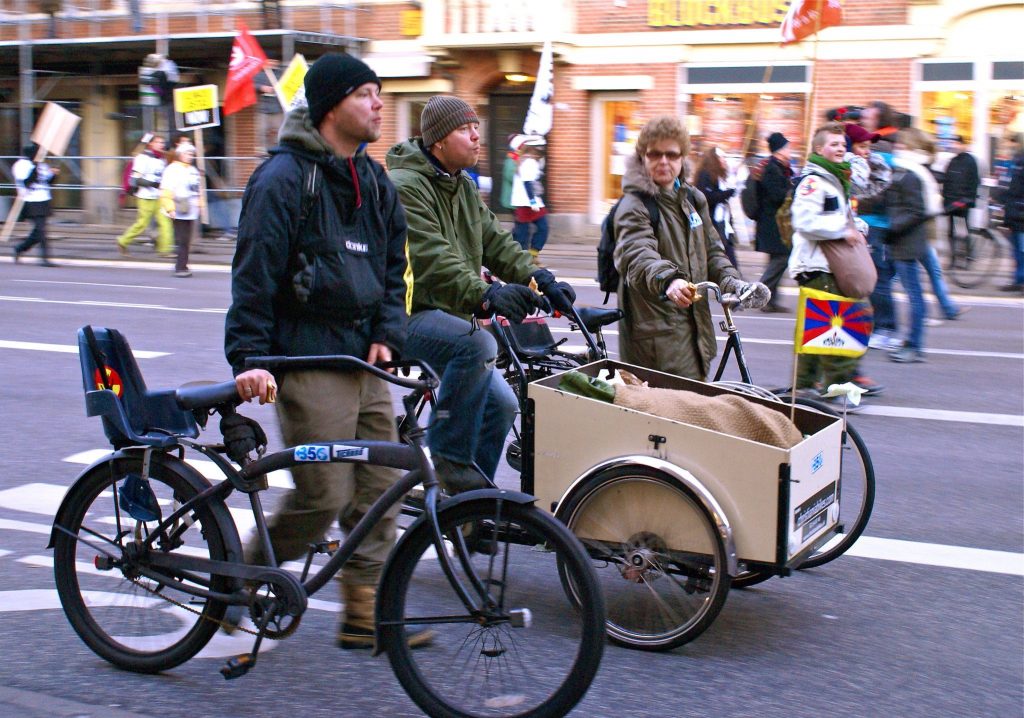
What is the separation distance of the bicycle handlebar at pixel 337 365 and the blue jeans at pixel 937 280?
787 centimetres

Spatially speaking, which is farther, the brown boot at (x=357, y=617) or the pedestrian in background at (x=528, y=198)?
the pedestrian in background at (x=528, y=198)

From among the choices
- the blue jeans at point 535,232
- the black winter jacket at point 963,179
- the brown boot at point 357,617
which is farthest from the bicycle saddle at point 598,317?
the blue jeans at point 535,232

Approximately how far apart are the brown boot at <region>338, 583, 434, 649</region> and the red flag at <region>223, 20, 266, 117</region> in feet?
60.5

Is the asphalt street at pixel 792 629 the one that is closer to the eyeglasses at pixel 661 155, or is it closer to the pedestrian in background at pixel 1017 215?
the eyeglasses at pixel 661 155

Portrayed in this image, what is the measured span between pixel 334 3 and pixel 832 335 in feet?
69.8

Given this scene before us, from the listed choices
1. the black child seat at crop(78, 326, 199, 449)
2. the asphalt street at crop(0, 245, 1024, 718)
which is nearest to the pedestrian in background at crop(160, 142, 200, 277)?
the asphalt street at crop(0, 245, 1024, 718)

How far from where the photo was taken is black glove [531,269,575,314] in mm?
4715

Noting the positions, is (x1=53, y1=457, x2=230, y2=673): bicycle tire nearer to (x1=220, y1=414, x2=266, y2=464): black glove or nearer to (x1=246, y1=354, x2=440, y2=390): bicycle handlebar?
(x1=220, y1=414, x2=266, y2=464): black glove

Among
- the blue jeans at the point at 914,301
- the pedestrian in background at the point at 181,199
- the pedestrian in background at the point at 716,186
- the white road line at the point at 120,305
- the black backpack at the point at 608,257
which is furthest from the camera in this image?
the pedestrian in background at the point at 181,199

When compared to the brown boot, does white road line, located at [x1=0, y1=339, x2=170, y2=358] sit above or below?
above

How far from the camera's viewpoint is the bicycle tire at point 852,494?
194 inches

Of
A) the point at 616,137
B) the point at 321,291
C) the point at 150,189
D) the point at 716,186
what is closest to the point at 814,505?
the point at 321,291

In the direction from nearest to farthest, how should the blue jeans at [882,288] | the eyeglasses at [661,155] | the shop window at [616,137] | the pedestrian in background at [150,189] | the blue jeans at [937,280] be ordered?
the eyeglasses at [661,155]
the blue jeans at [882,288]
the blue jeans at [937,280]
the pedestrian in background at [150,189]
the shop window at [616,137]

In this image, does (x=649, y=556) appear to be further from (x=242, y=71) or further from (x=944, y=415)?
(x=242, y=71)
